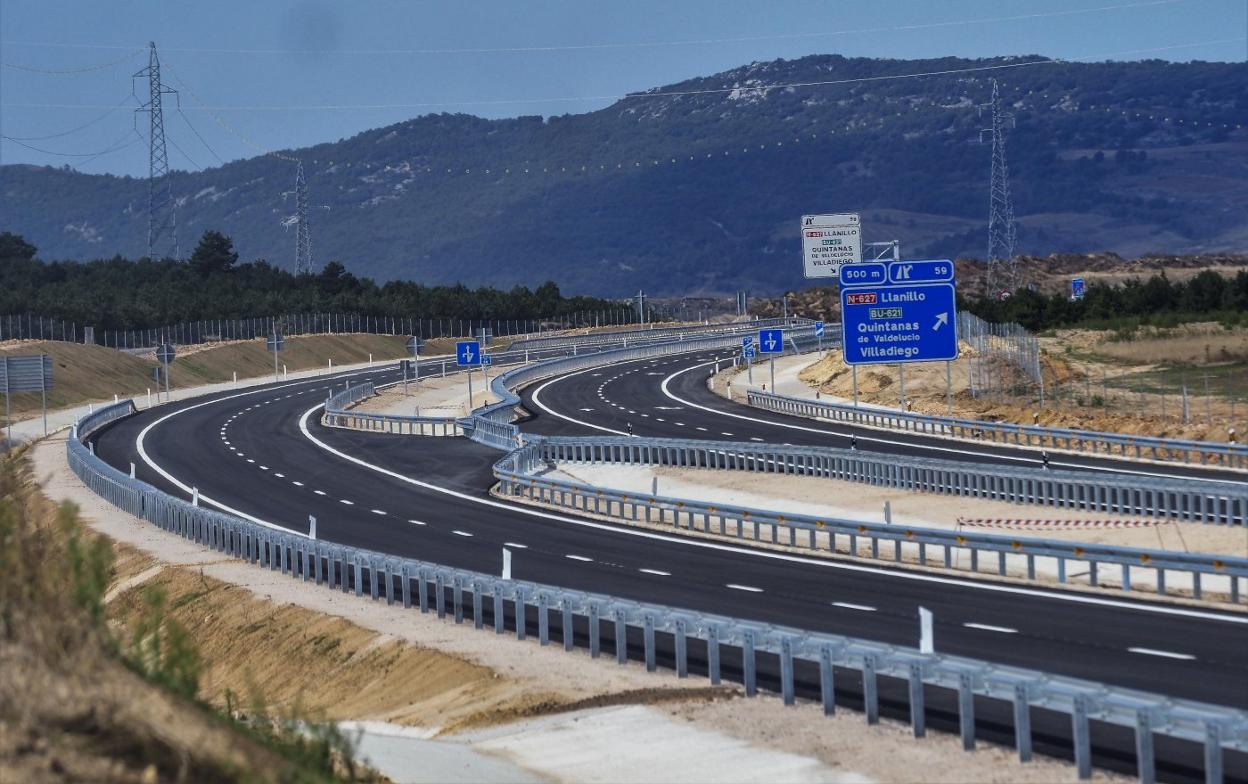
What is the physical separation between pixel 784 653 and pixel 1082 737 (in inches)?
159

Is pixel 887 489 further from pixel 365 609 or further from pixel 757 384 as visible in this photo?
pixel 757 384

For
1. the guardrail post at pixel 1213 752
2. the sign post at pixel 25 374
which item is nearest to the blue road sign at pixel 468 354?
the sign post at pixel 25 374

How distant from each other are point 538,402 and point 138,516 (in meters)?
37.8

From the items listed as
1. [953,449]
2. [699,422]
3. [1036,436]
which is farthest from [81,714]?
[699,422]

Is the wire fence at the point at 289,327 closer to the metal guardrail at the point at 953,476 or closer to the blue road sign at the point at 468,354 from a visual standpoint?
the blue road sign at the point at 468,354

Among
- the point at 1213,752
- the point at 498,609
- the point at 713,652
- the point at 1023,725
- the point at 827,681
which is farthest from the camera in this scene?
the point at 498,609

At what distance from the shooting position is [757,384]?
3529 inches

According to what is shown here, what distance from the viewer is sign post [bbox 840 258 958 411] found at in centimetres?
5462

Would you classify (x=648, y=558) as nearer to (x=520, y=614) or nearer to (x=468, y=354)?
(x=520, y=614)

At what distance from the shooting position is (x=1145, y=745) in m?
14.3

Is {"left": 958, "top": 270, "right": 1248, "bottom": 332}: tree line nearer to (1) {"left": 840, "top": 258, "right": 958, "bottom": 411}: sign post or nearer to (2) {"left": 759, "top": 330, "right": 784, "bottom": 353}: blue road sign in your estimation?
(2) {"left": 759, "top": 330, "right": 784, "bottom": 353}: blue road sign

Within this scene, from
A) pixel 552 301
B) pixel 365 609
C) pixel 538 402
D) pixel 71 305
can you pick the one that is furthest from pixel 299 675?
pixel 552 301

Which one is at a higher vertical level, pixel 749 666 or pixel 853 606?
pixel 749 666

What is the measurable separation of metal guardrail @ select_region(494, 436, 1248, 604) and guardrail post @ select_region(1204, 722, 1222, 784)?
11.0m
